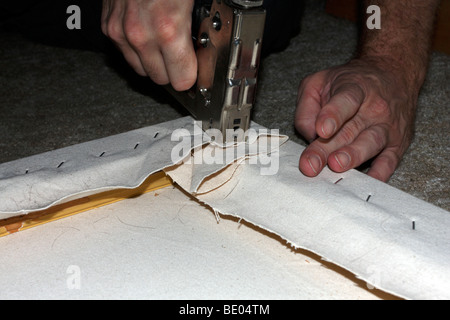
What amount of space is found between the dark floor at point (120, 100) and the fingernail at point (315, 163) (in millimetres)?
275

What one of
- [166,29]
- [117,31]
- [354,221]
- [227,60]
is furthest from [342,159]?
[117,31]

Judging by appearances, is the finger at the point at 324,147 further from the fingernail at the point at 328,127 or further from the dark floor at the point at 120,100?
the dark floor at the point at 120,100

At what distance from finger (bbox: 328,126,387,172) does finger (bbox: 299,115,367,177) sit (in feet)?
0.04

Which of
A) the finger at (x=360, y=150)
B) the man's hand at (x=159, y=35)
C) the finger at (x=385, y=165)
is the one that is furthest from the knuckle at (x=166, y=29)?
the finger at (x=385, y=165)

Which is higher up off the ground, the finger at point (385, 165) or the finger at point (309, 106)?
the finger at point (309, 106)

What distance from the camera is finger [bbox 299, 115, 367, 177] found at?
91 cm

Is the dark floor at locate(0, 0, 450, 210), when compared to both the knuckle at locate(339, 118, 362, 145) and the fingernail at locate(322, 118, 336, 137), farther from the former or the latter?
the fingernail at locate(322, 118, 336, 137)

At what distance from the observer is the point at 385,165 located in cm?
108

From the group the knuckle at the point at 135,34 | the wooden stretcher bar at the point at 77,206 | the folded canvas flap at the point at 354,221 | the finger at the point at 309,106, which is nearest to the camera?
the folded canvas flap at the point at 354,221

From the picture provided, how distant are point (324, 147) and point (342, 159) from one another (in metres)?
0.05

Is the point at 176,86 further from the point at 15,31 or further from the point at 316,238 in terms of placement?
the point at 15,31

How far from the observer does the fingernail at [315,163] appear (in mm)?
909

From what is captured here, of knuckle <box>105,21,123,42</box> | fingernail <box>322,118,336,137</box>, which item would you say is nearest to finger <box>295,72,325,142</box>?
fingernail <box>322,118,336,137</box>

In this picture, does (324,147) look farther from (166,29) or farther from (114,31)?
(114,31)
